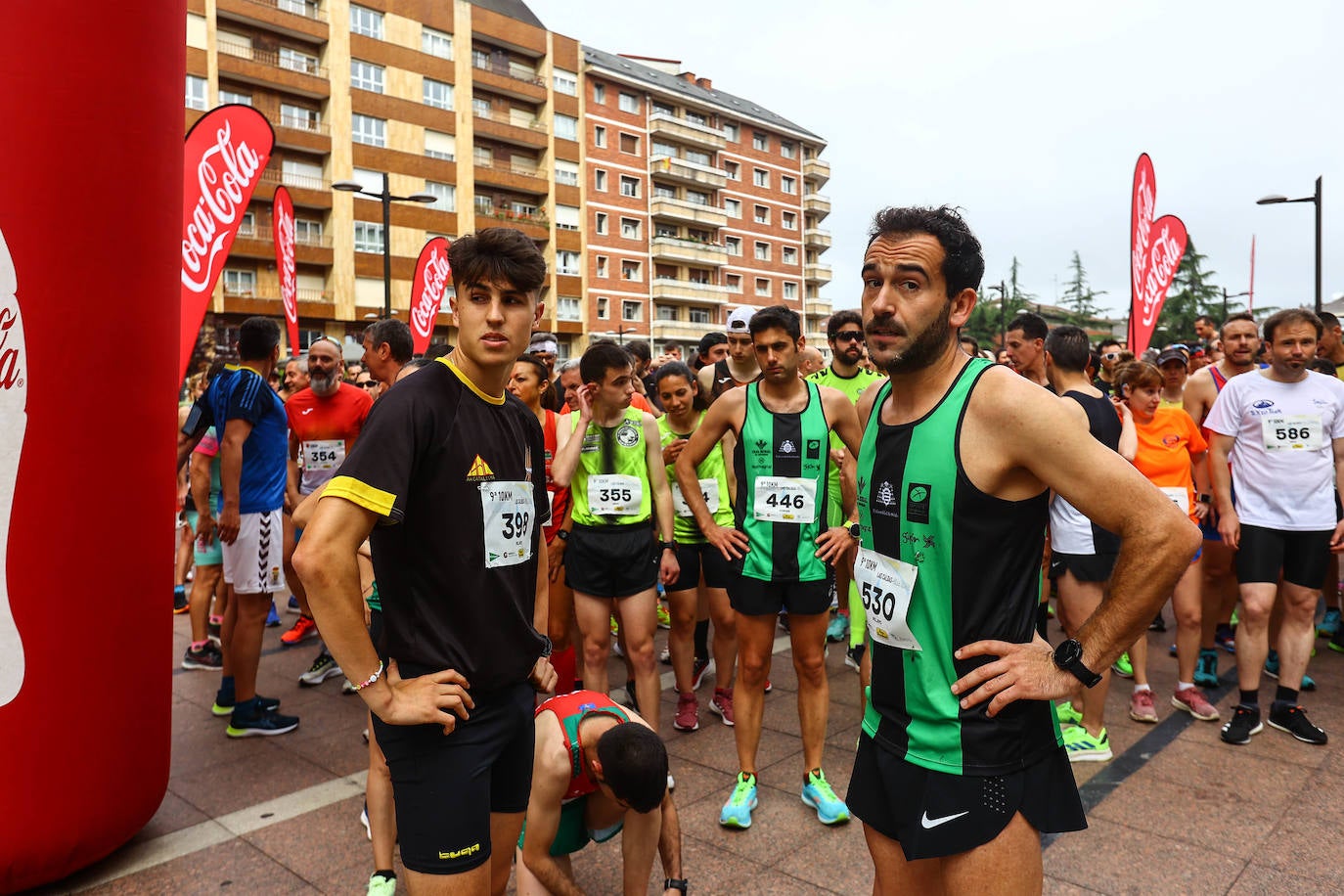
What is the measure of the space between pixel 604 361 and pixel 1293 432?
13.0ft

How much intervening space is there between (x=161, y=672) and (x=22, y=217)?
74.6 inches

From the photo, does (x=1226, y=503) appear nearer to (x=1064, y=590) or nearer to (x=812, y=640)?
(x=1064, y=590)

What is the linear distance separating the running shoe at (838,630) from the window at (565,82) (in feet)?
134

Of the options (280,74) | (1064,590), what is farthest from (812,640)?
(280,74)

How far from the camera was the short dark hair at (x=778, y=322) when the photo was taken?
406cm

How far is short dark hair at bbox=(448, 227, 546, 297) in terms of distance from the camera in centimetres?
229

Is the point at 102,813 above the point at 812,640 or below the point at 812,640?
below

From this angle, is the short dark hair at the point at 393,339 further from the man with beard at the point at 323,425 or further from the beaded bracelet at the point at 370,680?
the beaded bracelet at the point at 370,680

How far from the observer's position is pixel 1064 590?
4.87 metres

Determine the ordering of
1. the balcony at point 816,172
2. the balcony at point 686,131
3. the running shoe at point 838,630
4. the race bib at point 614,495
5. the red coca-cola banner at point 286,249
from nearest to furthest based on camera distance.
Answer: the race bib at point 614,495 < the running shoe at point 838,630 < the red coca-cola banner at point 286,249 < the balcony at point 686,131 < the balcony at point 816,172

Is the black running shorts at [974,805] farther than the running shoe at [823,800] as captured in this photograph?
No

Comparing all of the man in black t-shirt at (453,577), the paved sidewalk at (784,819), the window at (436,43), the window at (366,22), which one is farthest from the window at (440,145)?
the man in black t-shirt at (453,577)

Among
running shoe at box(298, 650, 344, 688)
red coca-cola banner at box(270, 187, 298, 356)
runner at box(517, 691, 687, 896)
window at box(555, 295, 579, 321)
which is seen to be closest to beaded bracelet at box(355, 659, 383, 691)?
runner at box(517, 691, 687, 896)

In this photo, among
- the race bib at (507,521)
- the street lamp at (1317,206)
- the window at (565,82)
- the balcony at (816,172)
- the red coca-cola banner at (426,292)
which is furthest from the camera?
the balcony at (816,172)
